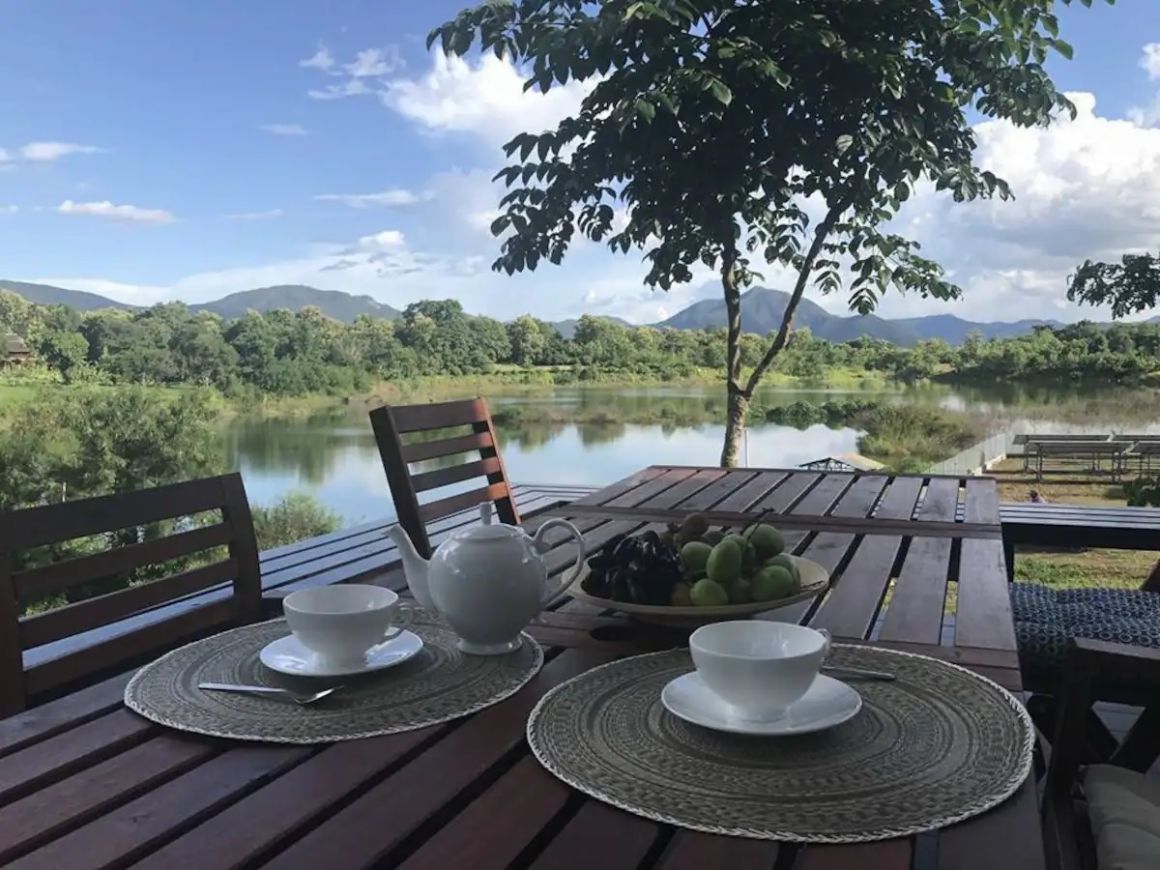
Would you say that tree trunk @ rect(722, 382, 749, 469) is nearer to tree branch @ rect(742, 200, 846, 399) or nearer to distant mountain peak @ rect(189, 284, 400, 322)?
tree branch @ rect(742, 200, 846, 399)

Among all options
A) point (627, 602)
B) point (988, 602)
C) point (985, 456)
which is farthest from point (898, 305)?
point (627, 602)

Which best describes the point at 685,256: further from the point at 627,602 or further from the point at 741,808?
the point at 741,808

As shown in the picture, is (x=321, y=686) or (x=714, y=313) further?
(x=714, y=313)

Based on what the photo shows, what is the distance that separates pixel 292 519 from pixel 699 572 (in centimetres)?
427

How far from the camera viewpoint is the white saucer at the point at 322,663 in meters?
0.90

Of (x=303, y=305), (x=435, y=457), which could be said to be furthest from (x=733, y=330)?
(x=435, y=457)

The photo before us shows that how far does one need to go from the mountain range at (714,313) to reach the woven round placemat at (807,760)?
369 centimetres

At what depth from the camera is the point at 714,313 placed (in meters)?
4.71

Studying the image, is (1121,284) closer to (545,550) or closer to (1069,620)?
(1069,620)

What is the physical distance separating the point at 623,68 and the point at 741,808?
122 inches

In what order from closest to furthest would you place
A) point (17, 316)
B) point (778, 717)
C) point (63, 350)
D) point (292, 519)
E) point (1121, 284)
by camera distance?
point (778, 717)
point (1121, 284)
point (17, 316)
point (63, 350)
point (292, 519)

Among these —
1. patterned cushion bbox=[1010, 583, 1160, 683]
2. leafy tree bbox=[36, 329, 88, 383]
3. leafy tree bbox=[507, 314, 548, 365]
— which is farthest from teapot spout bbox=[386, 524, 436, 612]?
leafy tree bbox=[36, 329, 88, 383]

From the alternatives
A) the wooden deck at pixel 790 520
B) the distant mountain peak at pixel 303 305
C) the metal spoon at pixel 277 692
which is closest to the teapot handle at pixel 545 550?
the metal spoon at pixel 277 692

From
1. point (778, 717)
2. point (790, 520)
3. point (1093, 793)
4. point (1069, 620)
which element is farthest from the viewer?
point (790, 520)
